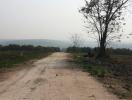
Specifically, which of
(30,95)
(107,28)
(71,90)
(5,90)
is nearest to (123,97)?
(71,90)

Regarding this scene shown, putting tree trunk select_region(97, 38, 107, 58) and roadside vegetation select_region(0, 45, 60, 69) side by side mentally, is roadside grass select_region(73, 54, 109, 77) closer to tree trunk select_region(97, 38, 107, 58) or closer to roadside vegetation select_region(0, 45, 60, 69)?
roadside vegetation select_region(0, 45, 60, 69)

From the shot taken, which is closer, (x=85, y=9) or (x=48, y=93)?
(x=48, y=93)

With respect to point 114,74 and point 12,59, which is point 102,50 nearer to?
point 12,59

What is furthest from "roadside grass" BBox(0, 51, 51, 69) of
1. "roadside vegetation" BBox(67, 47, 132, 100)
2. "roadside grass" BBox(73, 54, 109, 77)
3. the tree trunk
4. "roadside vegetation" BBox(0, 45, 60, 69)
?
the tree trunk

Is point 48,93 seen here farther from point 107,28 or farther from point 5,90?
point 107,28

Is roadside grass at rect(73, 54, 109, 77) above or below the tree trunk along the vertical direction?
below

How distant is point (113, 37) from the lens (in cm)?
4159

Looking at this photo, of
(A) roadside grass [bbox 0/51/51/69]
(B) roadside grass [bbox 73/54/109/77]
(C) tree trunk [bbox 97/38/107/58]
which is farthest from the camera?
(C) tree trunk [bbox 97/38/107/58]

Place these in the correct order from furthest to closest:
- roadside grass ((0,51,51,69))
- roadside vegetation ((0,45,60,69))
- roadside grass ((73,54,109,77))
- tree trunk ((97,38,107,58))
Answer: tree trunk ((97,38,107,58)) → roadside vegetation ((0,45,60,69)) → roadside grass ((0,51,51,69)) → roadside grass ((73,54,109,77))

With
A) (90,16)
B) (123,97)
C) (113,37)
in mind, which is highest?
(90,16)

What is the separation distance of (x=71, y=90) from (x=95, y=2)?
29.2 metres

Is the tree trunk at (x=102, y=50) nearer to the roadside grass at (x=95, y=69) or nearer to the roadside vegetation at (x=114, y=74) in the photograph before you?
the roadside vegetation at (x=114, y=74)

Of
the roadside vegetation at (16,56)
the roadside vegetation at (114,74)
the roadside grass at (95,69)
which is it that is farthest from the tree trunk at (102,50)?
the roadside grass at (95,69)

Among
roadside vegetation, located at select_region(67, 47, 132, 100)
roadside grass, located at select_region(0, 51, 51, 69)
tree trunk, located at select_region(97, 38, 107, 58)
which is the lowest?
roadside vegetation, located at select_region(67, 47, 132, 100)
